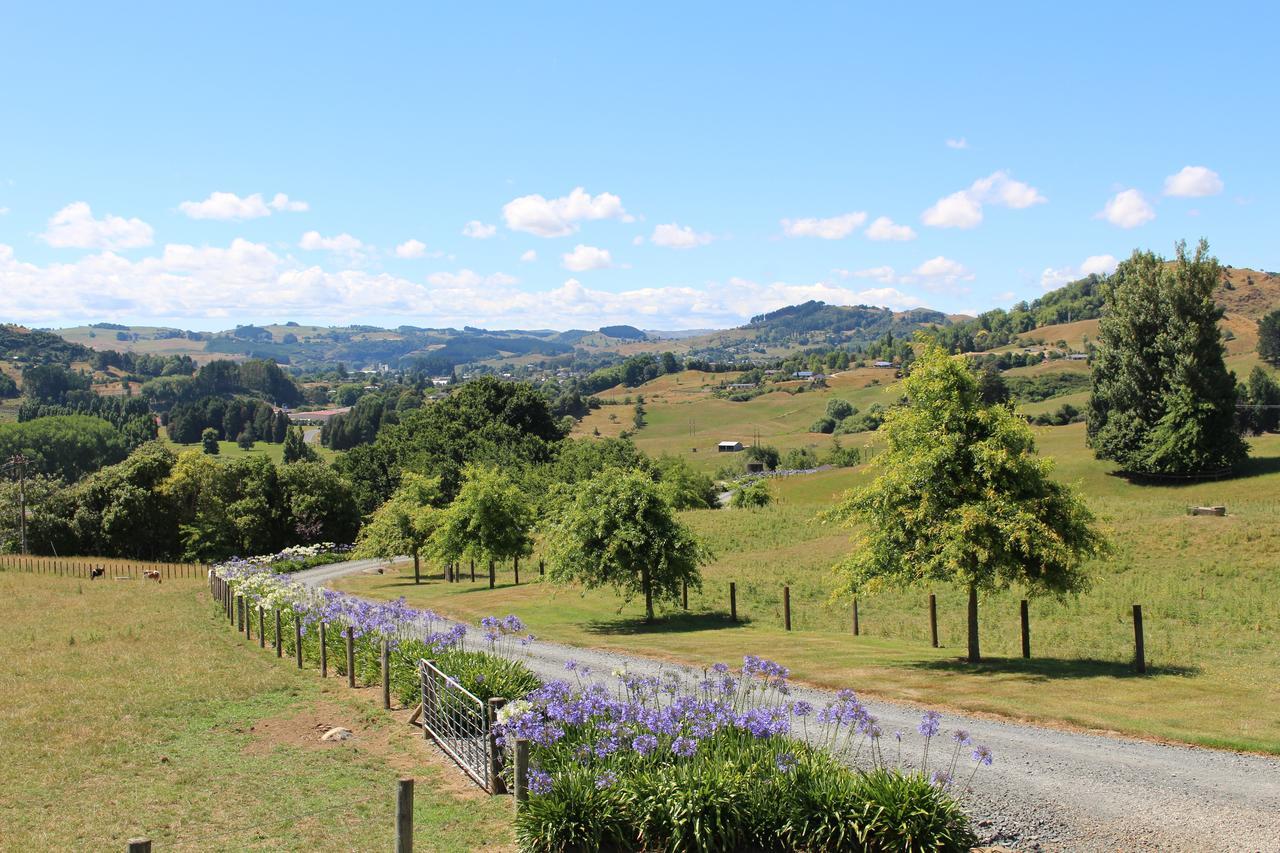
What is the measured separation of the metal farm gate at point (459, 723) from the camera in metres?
12.3

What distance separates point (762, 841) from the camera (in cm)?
945

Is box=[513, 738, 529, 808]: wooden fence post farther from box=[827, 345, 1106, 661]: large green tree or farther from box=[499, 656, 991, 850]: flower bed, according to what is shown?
box=[827, 345, 1106, 661]: large green tree

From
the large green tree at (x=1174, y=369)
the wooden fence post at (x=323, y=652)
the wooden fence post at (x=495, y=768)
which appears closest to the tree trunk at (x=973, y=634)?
the wooden fence post at (x=495, y=768)

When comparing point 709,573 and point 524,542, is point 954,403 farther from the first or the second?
point 524,542

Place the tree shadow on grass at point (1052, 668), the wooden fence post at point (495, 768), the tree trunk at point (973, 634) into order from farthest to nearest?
the tree trunk at point (973, 634)
the tree shadow on grass at point (1052, 668)
the wooden fence post at point (495, 768)

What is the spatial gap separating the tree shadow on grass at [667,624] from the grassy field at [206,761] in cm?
1070

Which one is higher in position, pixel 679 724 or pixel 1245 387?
pixel 1245 387

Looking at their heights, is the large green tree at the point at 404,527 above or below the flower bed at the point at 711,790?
below

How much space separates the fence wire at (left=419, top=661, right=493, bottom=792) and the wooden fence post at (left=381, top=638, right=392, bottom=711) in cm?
162

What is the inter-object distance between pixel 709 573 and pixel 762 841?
1388 inches

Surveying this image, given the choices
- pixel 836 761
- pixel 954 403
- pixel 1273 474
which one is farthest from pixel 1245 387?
pixel 836 761

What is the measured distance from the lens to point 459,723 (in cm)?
1353

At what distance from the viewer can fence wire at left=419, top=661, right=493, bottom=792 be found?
12439 mm

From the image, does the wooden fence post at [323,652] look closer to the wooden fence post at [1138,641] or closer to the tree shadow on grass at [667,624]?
the tree shadow on grass at [667,624]
